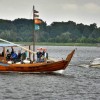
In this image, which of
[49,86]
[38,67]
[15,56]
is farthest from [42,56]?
[49,86]

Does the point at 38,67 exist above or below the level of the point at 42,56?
below

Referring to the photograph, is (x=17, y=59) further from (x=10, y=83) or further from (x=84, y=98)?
(x=84, y=98)

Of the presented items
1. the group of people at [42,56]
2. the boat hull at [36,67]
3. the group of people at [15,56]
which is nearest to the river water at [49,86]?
the boat hull at [36,67]

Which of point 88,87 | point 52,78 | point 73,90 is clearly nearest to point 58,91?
point 73,90

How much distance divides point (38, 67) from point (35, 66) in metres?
0.45

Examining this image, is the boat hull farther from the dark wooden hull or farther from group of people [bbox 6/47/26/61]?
group of people [bbox 6/47/26/61]

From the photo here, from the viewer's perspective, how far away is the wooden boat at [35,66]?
56844 mm

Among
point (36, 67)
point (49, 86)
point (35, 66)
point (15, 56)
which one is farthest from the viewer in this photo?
point (15, 56)

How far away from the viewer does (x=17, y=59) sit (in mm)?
57750

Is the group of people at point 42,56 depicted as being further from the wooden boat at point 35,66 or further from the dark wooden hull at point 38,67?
the dark wooden hull at point 38,67

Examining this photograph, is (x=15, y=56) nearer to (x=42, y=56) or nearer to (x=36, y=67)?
(x=36, y=67)

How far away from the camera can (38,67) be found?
57.3 metres

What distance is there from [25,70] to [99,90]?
13.9 meters

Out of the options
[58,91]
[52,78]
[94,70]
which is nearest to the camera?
[58,91]
